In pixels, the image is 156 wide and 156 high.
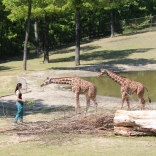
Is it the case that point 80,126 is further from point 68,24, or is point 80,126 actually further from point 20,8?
point 68,24

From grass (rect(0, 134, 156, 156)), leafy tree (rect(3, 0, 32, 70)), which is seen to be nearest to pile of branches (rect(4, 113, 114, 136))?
grass (rect(0, 134, 156, 156))

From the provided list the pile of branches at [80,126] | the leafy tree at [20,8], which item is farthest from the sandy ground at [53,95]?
the pile of branches at [80,126]

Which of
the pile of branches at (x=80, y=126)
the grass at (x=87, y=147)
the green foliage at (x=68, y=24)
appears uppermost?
the green foliage at (x=68, y=24)

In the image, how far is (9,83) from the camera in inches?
1032

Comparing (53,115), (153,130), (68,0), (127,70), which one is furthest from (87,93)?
(68,0)

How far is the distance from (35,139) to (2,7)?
32.3m

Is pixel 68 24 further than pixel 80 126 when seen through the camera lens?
Yes

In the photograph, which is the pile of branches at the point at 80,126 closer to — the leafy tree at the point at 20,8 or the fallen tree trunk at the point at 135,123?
the fallen tree trunk at the point at 135,123

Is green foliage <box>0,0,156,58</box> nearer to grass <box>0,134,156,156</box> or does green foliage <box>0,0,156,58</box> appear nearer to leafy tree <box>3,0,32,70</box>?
leafy tree <box>3,0,32,70</box>

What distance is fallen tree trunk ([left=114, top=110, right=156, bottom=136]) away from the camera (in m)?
12.1

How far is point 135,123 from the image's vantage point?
12141mm

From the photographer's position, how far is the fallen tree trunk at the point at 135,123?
39.5 ft

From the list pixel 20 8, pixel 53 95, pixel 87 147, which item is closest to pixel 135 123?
→ pixel 87 147

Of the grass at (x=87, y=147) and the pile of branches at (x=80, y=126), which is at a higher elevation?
the pile of branches at (x=80, y=126)
